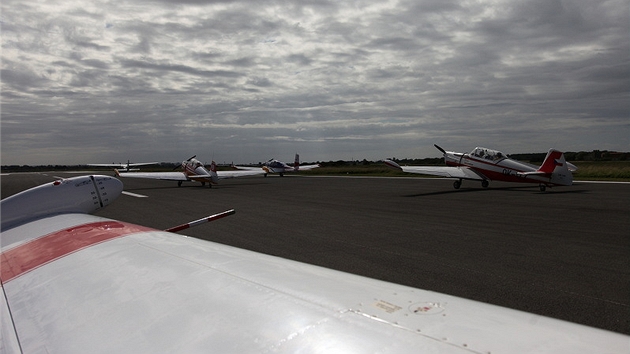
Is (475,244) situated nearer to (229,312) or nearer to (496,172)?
(229,312)

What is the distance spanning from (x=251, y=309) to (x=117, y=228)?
6.87 feet

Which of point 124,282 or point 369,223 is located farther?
point 369,223

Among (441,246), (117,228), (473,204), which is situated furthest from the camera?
(473,204)

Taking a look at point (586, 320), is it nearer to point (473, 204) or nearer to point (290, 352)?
point (290, 352)

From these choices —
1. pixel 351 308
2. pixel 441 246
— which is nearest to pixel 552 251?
pixel 441 246

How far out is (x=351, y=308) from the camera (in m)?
1.41

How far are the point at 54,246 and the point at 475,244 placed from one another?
278 inches

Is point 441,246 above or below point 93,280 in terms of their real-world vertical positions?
below

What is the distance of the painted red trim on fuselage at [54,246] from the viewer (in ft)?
8.29

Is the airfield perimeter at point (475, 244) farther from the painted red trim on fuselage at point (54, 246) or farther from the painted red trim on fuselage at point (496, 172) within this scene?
the painted red trim on fuselage at point (496, 172)

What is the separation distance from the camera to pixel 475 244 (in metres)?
7.71

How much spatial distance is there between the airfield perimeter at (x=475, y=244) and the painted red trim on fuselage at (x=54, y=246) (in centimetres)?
371

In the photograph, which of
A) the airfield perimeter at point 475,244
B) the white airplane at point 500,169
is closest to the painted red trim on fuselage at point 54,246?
the airfield perimeter at point 475,244

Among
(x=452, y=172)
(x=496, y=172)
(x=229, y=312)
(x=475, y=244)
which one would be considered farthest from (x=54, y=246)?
(x=452, y=172)
